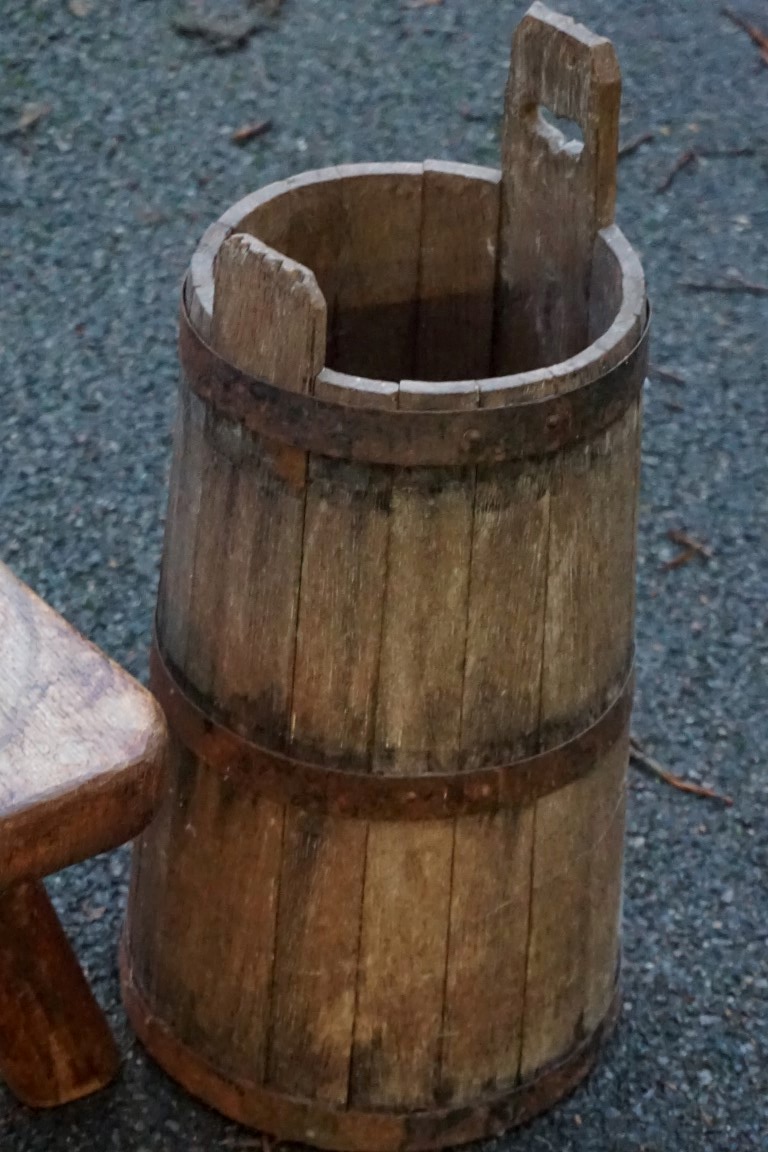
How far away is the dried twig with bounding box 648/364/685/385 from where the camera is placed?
344cm

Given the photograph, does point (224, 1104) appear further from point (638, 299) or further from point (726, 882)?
point (638, 299)

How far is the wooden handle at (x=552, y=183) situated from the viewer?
1729mm

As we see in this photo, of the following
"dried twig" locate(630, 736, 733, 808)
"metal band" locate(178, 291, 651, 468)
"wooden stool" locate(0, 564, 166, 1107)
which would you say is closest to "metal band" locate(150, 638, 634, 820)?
"wooden stool" locate(0, 564, 166, 1107)

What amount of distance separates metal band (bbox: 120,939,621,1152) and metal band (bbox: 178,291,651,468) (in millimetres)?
840

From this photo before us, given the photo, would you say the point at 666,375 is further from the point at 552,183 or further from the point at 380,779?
the point at 380,779

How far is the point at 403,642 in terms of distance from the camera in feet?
5.34

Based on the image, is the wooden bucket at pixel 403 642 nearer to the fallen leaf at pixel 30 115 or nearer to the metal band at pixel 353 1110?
the metal band at pixel 353 1110

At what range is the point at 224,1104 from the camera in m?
1.99

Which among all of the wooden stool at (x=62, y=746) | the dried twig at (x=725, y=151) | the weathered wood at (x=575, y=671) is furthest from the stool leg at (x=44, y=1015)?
the dried twig at (x=725, y=151)

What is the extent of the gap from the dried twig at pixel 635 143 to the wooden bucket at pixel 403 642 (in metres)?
2.22

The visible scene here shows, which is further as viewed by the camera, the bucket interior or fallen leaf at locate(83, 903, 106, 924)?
fallen leaf at locate(83, 903, 106, 924)

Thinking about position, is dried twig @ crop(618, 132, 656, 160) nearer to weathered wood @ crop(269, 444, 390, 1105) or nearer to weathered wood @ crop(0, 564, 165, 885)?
weathered wood @ crop(269, 444, 390, 1105)

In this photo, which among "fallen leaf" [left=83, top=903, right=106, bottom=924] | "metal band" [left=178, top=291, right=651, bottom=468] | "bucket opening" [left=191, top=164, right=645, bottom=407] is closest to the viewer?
"metal band" [left=178, top=291, right=651, bottom=468]

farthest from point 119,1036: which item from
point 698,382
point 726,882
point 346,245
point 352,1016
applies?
point 698,382
